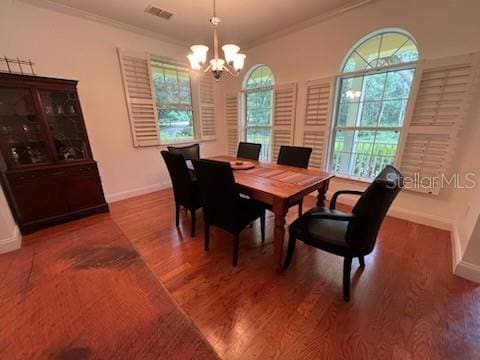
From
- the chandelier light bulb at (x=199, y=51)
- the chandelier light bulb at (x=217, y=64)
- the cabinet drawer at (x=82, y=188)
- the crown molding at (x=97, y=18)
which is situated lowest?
the cabinet drawer at (x=82, y=188)

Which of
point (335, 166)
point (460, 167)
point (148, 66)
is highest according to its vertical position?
point (148, 66)

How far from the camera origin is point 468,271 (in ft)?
5.41

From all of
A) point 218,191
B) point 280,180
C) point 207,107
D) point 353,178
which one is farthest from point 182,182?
point 207,107

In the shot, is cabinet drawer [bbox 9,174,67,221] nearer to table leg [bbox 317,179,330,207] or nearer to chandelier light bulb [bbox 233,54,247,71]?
chandelier light bulb [bbox 233,54,247,71]

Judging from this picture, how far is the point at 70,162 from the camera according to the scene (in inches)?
101

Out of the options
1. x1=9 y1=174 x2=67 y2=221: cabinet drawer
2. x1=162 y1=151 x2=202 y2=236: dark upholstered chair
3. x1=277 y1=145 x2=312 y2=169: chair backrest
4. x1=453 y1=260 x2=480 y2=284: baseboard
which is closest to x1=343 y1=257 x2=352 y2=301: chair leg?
x1=453 y1=260 x2=480 y2=284: baseboard

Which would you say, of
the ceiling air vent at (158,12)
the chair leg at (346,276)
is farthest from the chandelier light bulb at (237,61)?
the chair leg at (346,276)

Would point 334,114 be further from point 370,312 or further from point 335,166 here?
point 370,312

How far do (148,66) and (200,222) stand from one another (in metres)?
2.70

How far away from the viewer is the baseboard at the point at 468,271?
1.62 metres

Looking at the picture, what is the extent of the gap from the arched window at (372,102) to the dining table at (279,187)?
1304mm

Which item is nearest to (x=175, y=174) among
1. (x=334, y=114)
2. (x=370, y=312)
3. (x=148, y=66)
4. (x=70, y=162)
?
(x=70, y=162)

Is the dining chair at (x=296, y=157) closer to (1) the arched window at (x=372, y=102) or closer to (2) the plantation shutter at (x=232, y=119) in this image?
(1) the arched window at (x=372, y=102)

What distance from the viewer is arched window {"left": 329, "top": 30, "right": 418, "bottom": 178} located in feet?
8.08
